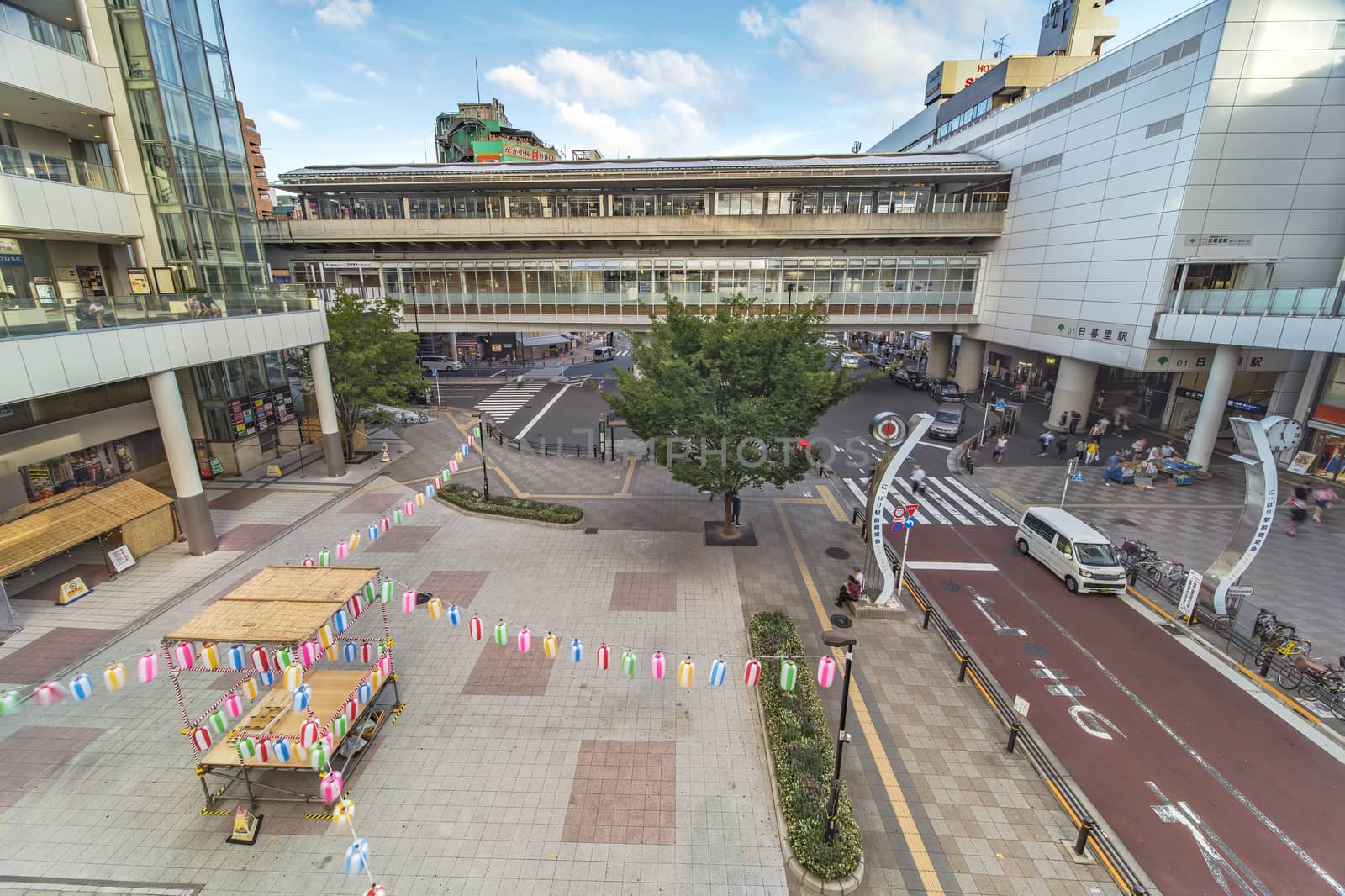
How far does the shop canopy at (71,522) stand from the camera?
49.6 feet

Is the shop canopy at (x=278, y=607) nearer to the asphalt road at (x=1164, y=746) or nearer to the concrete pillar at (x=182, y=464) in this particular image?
the concrete pillar at (x=182, y=464)

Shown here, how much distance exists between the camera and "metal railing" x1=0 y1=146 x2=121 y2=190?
17.0m

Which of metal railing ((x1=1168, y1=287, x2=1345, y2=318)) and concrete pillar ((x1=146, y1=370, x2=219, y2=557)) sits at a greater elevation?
metal railing ((x1=1168, y1=287, x2=1345, y2=318))

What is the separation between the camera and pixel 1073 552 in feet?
56.0

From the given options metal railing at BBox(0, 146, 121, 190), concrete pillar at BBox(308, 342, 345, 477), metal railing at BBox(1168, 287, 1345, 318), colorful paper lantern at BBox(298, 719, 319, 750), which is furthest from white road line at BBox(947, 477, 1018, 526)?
metal railing at BBox(0, 146, 121, 190)

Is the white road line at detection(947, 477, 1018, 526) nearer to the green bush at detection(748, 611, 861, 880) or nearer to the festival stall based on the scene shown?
the green bush at detection(748, 611, 861, 880)

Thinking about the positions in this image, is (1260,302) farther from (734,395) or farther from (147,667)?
(147,667)

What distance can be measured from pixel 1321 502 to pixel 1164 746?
63.1 ft

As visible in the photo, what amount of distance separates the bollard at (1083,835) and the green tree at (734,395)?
1039 centimetres

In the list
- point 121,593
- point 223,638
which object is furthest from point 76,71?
point 223,638

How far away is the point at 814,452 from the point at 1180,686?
34.2 feet

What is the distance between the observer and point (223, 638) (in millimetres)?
9883

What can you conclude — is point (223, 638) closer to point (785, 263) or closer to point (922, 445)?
point (922, 445)

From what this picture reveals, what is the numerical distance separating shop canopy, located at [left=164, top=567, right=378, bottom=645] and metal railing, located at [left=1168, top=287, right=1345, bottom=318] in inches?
1394
